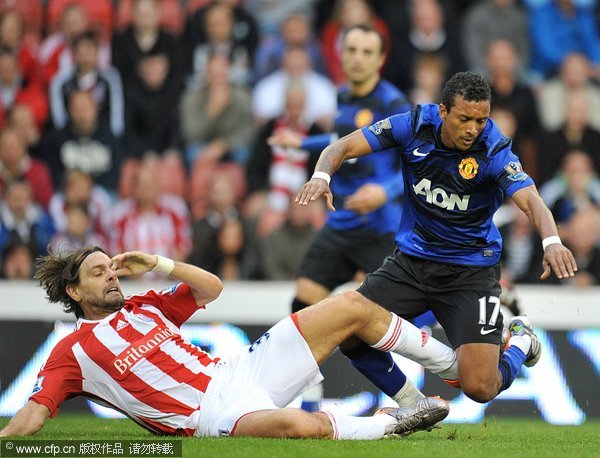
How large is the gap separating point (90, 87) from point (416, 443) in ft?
28.2

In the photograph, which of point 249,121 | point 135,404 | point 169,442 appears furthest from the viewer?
point 249,121

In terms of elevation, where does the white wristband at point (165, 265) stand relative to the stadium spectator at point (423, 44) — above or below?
below

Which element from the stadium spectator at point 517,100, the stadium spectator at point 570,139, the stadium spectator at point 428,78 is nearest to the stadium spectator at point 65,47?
the stadium spectator at point 428,78

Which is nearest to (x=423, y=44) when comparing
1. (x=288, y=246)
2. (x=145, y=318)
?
(x=288, y=246)

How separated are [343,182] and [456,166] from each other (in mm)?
2497

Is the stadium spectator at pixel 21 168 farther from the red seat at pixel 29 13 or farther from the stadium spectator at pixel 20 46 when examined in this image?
the red seat at pixel 29 13

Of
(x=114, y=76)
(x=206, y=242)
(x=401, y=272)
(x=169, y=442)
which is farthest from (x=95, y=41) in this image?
(x=169, y=442)

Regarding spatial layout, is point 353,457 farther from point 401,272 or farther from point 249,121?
point 249,121

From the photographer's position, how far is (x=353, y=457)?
619 centimetres

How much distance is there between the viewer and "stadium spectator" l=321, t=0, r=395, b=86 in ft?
46.4

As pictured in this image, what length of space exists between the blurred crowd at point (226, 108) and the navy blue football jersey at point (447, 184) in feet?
16.3

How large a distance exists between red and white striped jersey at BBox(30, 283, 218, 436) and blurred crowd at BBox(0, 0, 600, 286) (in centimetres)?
557

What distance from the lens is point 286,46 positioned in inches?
560

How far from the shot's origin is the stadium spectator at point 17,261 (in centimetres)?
1314
